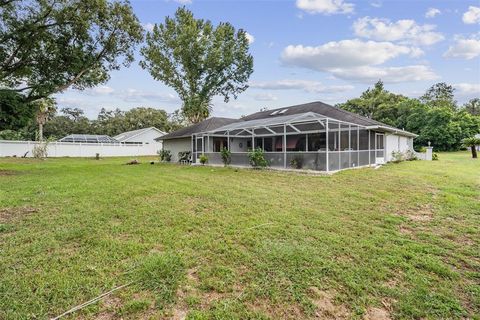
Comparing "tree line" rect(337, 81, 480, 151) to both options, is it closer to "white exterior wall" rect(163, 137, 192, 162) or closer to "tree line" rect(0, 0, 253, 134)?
"white exterior wall" rect(163, 137, 192, 162)

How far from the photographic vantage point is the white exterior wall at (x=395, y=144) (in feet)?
57.0

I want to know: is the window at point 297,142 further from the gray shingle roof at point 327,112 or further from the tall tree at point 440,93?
the tall tree at point 440,93

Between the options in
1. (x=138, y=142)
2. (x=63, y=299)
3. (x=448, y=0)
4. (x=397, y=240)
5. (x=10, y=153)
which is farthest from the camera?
(x=138, y=142)

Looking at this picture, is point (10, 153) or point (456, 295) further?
point (10, 153)

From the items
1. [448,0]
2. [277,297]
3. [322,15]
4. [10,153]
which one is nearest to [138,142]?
[10,153]

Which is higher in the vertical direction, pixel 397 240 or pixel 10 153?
pixel 10 153

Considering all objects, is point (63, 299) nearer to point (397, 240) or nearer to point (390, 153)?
point (397, 240)

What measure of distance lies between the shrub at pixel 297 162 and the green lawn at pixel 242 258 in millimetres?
5785

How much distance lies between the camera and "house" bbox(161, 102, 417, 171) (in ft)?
40.0

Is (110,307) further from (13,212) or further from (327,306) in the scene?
(13,212)

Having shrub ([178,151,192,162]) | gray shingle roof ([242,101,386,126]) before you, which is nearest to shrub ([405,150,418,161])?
gray shingle roof ([242,101,386,126])

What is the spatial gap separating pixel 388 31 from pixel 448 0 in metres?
3.14

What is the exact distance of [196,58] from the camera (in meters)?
24.0

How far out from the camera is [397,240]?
13.0 ft
